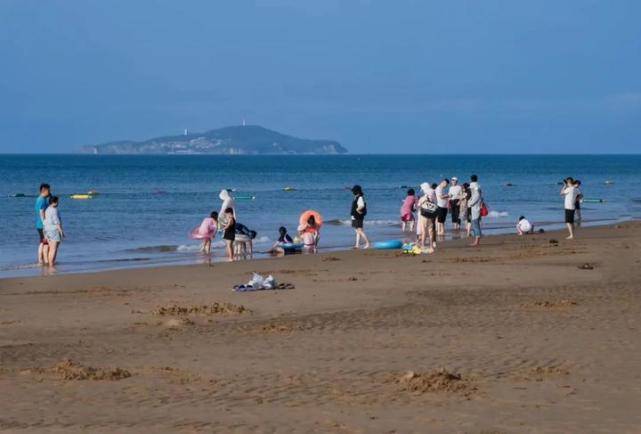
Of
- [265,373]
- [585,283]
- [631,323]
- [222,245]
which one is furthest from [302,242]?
[265,373]

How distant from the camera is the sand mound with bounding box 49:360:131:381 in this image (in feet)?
32.9

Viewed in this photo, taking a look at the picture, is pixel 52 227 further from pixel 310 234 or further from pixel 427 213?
pixel 427 213

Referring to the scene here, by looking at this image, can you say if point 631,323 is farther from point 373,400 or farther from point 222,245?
point 222,245

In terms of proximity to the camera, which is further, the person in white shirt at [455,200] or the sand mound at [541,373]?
the person in white shirt at [455,200]

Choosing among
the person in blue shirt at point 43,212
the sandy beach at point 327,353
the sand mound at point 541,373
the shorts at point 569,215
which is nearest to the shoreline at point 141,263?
the person in blue shirt at point 43,212

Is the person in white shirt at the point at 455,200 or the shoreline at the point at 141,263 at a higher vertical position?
the person in white shirt at the point at 455,200

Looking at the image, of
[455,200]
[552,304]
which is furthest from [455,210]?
[552,304]

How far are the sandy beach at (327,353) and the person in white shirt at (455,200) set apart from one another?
1136 centimetres

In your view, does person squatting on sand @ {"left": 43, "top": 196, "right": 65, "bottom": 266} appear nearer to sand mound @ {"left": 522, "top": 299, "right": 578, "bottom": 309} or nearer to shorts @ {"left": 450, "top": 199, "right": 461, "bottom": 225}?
sand mound @ {"left": 522, "top": 299, "right": 578, "bottom": 309}

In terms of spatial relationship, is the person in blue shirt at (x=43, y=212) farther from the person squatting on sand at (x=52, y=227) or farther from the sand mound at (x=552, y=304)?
the sand mound at (x=552, y=304)

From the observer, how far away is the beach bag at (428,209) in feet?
80.5

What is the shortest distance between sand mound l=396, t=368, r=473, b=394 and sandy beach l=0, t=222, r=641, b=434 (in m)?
0.02

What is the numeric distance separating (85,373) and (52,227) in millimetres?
13271

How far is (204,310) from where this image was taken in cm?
1468
